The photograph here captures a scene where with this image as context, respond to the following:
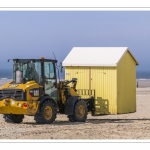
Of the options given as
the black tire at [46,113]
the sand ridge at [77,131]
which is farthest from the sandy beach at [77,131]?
the black tire at [46,113]

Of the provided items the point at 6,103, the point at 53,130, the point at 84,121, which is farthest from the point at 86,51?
the point at 53,130

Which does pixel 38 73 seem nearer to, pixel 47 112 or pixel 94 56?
pixel 47 112

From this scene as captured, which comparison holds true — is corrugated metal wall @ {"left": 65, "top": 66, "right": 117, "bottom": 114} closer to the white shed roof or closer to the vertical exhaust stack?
the white shed roof

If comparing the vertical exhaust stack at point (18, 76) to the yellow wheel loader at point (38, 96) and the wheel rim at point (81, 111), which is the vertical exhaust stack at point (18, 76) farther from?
the wheel rim at point (81, 111)

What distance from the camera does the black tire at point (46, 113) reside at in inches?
723

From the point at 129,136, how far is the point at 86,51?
9.43 metres

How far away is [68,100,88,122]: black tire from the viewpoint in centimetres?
1981

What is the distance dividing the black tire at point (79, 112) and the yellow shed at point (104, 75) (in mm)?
3030

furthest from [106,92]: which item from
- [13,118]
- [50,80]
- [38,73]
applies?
[38,73]

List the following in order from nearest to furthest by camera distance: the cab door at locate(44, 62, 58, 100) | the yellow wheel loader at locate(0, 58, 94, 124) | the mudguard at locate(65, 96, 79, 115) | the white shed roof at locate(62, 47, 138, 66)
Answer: the yellow wheel loader at locate(0, 58, 94, 124)
the cab door at locate(44, 62, 58, 100)
the mudguard at locate(65, 96, 79, 115)
the white shed roof at locate(62, 47, 138, 66)

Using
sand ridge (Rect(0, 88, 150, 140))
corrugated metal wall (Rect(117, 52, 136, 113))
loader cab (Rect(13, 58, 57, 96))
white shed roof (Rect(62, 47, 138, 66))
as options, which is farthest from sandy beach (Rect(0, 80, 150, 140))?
white shed roof (Rect(62, 47, 138, 66))

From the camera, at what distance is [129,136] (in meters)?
15.6

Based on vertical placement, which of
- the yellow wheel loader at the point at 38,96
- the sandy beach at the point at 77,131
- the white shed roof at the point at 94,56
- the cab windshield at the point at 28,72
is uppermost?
the white shed roof at the point at 94,56

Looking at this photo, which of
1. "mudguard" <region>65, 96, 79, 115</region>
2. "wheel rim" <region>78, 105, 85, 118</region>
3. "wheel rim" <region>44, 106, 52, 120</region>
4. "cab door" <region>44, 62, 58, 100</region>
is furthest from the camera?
"wheel rim" <region>78, 105, 85, 118</region>
